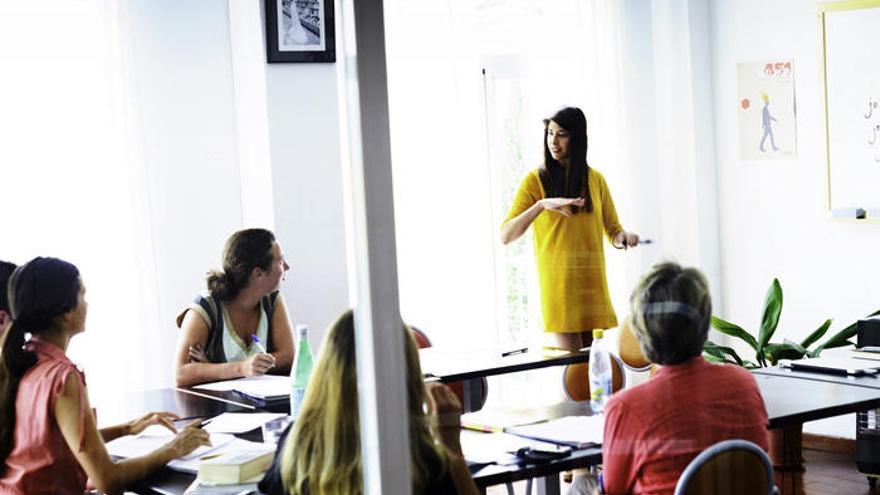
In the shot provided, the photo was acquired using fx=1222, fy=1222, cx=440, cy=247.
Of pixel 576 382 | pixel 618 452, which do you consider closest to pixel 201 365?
pixel 576 382

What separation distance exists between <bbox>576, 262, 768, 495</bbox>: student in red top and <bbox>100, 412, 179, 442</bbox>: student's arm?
1.03 metres

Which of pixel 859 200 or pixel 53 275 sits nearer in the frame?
pixel 53 275

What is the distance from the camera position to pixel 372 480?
81.9 inches

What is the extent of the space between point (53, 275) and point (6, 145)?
1.33 m

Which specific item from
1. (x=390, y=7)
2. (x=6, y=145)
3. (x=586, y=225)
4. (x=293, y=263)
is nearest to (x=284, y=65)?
(x=293, y=263)

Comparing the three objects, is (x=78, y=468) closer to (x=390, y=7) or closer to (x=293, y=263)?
(x=293, y=263)

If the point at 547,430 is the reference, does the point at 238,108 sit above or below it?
above

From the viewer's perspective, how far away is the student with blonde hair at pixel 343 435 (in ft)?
6.90

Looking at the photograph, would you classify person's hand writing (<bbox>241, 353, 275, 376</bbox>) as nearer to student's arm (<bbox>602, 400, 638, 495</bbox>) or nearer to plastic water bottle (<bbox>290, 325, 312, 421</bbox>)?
plastic water bottle (<bbox>290, 325, 312, 421</bbox>)

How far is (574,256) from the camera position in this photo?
2475 millimetres

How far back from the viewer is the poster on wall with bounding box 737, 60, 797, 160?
270cm

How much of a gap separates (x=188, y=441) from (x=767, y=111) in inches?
57.3

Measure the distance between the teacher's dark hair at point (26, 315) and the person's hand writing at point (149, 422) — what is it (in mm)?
312

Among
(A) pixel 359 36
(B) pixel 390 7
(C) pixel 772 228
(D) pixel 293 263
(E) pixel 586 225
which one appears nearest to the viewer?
(A) pixel 359 36
